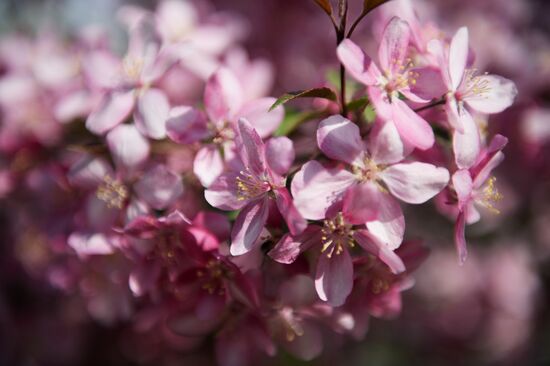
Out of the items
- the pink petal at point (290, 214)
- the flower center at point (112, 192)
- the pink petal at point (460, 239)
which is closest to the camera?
the pink petal at point (290, 214)

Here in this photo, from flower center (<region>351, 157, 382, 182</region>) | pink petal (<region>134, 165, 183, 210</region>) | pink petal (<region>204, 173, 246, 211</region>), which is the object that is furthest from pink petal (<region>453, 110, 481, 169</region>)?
pink petal (<region>134, 165, 183, 210</region>)

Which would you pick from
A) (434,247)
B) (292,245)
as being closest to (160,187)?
Result: (292,245)

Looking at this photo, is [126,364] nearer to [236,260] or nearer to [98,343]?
[98,343]

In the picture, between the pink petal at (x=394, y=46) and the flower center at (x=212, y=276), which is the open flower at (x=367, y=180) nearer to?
the pink petal at (x=394, y=46)

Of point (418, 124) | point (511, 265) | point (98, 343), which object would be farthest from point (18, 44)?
point (511, 265)

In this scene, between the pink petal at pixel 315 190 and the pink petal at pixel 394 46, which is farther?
the pink petal at pixel 394 46

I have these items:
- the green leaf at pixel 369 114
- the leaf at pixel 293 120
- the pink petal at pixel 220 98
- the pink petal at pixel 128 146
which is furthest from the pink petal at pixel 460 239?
the pink petal at pixel 128 146

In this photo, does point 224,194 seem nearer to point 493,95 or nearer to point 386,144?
point 386,144
